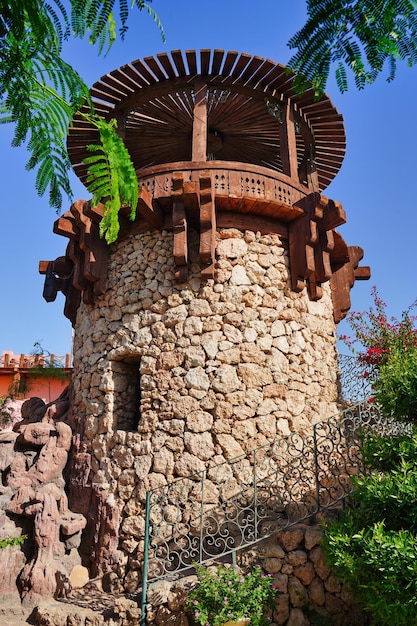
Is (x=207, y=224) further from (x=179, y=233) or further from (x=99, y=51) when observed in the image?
(x=99, y=51)

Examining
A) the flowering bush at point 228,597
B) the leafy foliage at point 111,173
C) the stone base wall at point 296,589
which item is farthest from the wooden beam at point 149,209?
the leafy foliage at point 111,173

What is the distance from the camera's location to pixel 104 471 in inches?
293

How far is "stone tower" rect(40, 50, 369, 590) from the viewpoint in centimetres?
720

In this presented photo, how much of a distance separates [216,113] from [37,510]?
656cm

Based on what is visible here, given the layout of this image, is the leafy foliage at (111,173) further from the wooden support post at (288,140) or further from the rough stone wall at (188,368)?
the wooden support post at (288,140)

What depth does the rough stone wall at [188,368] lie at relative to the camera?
281 inches

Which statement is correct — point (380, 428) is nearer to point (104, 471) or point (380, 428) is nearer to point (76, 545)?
point (104, 471)

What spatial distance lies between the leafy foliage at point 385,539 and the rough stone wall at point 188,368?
2.22 meters

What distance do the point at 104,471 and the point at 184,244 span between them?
3187 millimetres

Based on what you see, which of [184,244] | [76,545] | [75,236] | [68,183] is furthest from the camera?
[75,236]

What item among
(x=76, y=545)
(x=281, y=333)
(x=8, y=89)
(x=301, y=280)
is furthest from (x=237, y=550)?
(x=8, y=89)

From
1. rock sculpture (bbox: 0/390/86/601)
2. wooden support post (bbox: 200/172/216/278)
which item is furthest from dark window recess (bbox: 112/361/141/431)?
wooden support post (bbox: 200/172/216/278)

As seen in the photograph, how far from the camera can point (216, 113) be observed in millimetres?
9281

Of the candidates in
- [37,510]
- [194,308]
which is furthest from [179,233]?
[37,510]
